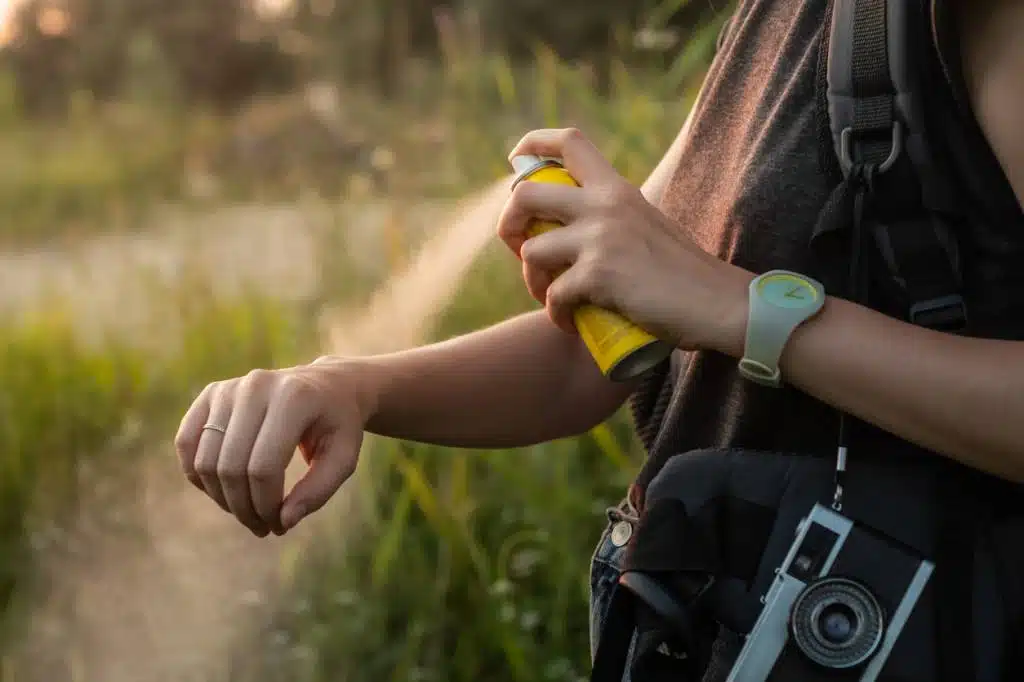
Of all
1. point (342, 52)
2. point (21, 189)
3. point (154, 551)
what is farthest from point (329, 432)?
point (342, 52)

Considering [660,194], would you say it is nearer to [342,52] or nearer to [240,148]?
[240,148]

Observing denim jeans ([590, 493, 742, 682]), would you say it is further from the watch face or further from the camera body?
the watch face

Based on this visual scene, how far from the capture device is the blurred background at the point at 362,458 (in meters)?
2.72

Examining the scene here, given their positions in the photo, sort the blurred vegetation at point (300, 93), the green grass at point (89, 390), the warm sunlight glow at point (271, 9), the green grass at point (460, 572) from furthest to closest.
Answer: the warm sunlight glow at point (271, 9) < the blurred vegetation at point (300, 93) < the green grass at point (89, 390) < the green grass at point (460, 572)

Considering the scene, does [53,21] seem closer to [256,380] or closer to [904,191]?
[256,380]

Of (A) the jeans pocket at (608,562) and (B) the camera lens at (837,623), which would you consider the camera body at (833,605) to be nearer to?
(B) the camera lens at (837,623)

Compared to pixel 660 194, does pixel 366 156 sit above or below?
below

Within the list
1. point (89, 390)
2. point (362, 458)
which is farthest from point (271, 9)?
point (362, 458)

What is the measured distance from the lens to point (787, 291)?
3.40 feet

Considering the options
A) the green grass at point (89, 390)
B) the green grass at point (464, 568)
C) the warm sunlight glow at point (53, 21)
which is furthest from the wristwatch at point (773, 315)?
the warm sunlight glow at point (53, 21)

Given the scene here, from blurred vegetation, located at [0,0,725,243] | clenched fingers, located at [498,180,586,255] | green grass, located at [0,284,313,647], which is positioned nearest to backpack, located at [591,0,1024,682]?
clenched fingers, located at [498,180,586,255]

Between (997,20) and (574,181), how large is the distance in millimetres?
373

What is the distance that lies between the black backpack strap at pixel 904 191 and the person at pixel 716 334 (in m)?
0.02

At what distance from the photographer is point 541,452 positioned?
115 inches
